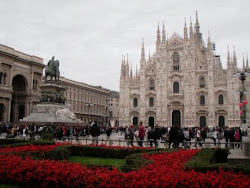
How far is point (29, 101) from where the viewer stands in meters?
45.2

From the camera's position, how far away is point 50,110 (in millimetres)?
25094

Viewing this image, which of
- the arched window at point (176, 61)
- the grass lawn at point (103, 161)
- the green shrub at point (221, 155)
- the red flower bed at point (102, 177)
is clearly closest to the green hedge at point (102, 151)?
the grass lawn at point (103, 161)

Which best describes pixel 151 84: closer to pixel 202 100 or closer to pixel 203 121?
pixel 202 100

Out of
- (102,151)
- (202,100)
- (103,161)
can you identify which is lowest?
(103,161)

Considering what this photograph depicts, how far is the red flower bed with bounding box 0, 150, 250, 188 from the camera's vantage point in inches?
205

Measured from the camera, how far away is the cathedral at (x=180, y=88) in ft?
160

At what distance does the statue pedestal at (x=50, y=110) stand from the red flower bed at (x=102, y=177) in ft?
58.7

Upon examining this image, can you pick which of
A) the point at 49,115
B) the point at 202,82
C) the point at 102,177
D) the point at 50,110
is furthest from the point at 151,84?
the point at 102,177

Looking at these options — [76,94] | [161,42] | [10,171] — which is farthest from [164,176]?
[76,94]

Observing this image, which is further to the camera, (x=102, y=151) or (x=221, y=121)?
(x=221, y=121)

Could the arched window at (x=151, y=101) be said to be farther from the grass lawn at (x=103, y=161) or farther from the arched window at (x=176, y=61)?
the grass lawn at (x=103, y=161)

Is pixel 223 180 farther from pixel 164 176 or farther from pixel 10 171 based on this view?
pixel 10 171

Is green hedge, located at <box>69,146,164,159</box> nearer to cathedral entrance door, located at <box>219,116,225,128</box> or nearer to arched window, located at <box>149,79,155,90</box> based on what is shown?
cathedral entrance door, located at <box>219,116,225,128</box>

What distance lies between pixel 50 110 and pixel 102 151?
14.3 m
